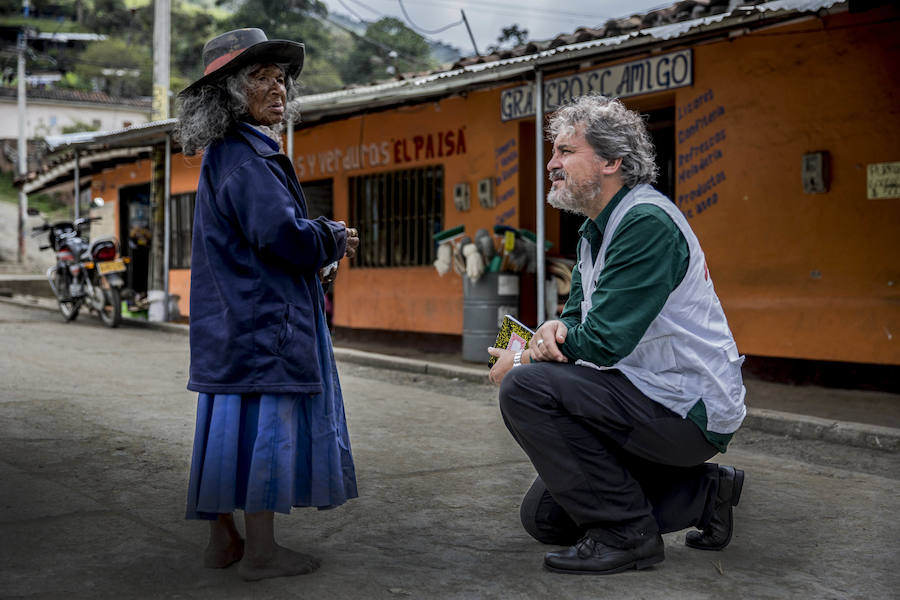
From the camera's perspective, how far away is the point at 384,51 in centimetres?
3819

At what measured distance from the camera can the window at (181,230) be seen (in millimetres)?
16109

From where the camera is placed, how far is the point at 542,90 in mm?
8047

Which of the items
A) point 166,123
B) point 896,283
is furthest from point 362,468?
point 166,123

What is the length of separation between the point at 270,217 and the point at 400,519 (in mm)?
1486

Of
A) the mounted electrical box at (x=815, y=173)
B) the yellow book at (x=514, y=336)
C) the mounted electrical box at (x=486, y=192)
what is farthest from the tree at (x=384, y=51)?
the yellow book at (x=514, y=336)

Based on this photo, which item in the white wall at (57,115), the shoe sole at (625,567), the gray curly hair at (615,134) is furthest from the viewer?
the white wall at (57,115)

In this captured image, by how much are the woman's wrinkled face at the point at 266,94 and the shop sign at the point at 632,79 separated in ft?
17.7

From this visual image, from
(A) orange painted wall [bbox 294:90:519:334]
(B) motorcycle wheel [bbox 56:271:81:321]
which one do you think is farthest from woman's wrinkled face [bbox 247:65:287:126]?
(B) motorcycle wheel [bbox 56:271:81:321]

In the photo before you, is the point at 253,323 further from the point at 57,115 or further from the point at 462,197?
the point at 57,115

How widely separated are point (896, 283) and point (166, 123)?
329 inches

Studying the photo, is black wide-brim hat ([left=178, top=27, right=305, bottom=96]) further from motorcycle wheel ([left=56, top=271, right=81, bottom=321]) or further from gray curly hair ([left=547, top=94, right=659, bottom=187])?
motorcycle wheel ([left=56, top=271, right=81, bottom=321])

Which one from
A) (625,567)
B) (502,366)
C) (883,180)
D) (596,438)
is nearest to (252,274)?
(502,366)

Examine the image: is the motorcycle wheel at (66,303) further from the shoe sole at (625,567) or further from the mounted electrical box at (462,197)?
the shoe sole at (625,567)

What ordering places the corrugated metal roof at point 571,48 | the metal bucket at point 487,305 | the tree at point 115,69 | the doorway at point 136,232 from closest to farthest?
1. the corrugated metal roof at point 571,48
2. the metal bucket at point 487,305
3. the doorway at point 136,232
4. the tree at point 115,69
